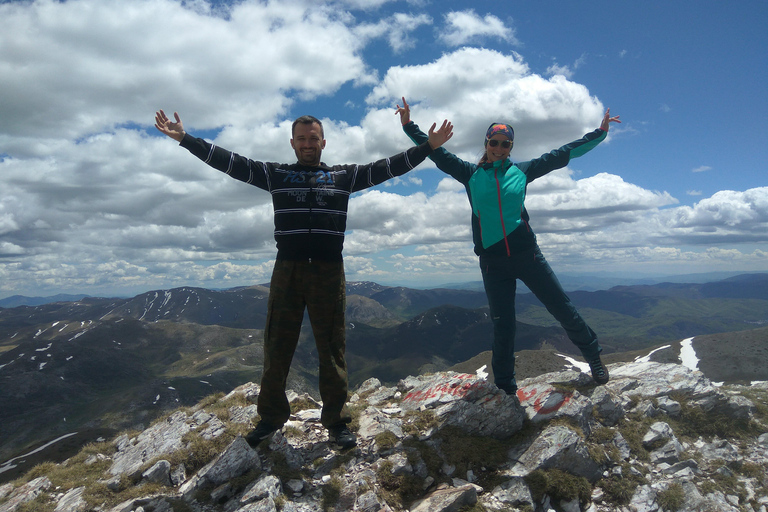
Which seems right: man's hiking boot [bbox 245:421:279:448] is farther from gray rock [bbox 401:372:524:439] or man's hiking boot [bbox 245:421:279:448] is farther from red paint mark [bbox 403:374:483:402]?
red paint mark [bbox 403:374:483:402]

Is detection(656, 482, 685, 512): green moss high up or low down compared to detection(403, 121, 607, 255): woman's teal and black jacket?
down

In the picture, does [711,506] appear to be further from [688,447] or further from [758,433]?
[758,433]

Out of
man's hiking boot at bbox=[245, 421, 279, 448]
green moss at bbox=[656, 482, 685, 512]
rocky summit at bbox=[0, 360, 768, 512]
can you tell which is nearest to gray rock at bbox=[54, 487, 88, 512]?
rocky summit at bbox=[0, 360, 768, 512]

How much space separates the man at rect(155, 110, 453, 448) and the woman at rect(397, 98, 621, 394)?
2.24 m

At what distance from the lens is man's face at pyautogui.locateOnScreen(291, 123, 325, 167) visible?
8.28m

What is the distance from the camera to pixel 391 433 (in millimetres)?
9250

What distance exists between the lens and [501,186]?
9.86 metres

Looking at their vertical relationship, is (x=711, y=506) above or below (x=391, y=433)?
below

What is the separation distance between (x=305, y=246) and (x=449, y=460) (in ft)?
19.3

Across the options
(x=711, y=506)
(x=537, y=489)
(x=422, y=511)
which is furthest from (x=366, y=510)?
(x=711, y=506)

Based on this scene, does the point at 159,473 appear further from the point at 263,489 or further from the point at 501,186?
the point at 501,186

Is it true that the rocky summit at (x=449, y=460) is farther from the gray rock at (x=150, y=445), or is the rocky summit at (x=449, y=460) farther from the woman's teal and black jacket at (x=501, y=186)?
the woman's teal and black jacket at (x=501, y=186)

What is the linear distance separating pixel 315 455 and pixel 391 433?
6.20ft

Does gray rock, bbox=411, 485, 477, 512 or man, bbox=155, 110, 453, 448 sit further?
man, bbox=155, 110, 453, 448
